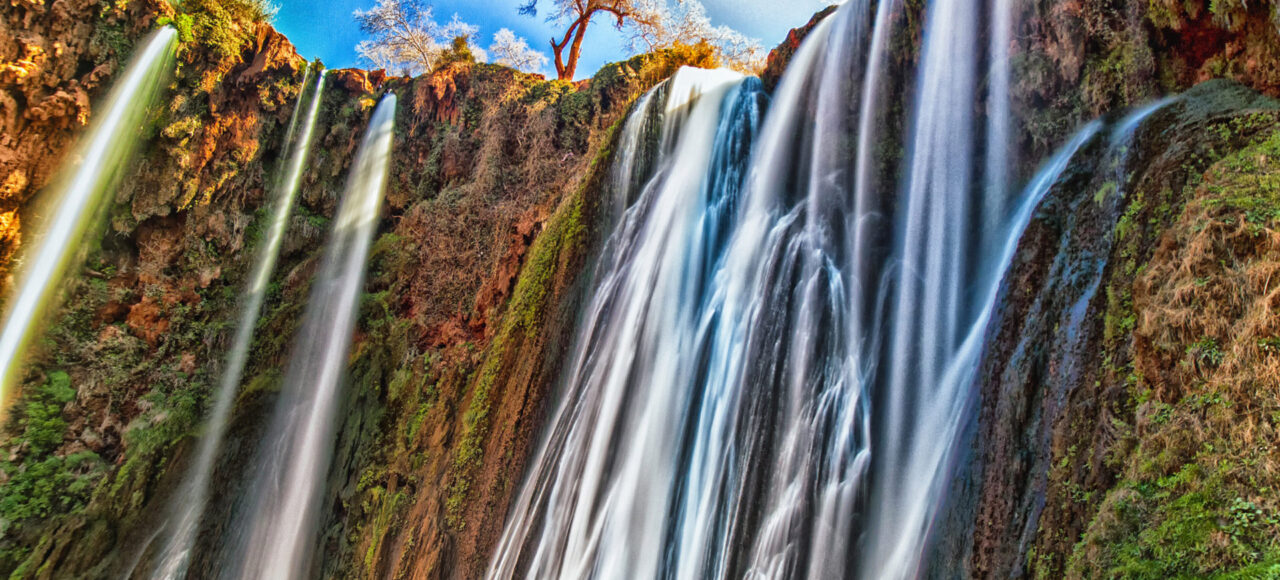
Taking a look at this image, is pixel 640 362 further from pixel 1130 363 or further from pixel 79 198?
pixel 79 198

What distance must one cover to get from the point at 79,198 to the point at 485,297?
6.57m

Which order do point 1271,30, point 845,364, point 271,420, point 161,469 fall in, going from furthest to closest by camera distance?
point 271,420
point 161,469
point 845,364
point 1271,30

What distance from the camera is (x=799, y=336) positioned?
258 inches

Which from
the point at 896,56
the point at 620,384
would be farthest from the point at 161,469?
the point at 896,56

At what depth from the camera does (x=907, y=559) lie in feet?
15.2

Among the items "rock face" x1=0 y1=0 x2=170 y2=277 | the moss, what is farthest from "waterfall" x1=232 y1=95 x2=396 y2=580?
"rock face" x1=0 y1=0 x2=170 y2=277

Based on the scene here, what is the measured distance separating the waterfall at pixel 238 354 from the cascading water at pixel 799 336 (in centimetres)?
550

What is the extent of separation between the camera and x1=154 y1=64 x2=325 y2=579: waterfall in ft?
30.0

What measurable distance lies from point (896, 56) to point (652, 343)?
460 centimetres

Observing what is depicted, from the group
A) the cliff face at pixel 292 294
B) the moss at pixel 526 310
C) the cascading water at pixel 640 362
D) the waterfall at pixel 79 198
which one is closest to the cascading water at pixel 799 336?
the cascading water at pixel 640 362

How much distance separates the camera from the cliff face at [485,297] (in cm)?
305

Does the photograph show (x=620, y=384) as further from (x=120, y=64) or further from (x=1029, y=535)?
(x=120, y=64)

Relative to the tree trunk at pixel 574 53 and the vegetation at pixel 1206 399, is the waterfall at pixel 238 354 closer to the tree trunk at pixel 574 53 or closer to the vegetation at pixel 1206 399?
the tree trunk at pixel 574 53

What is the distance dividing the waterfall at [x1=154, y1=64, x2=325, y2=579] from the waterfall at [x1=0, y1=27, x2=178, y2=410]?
2267mm
